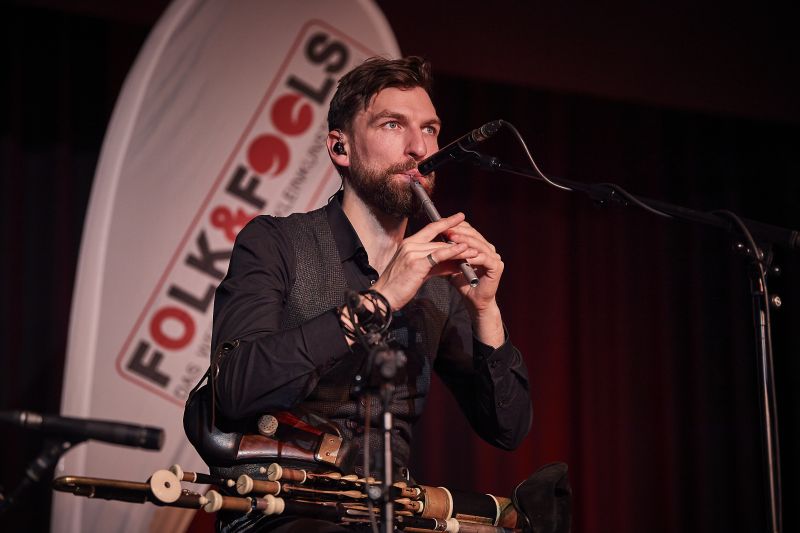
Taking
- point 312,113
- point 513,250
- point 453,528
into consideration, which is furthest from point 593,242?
point 453,528

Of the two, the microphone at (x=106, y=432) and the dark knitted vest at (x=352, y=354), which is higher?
the dark knitted vest at (x=352, y=354)

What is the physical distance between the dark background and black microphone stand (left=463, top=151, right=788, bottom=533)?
2104 millimetres

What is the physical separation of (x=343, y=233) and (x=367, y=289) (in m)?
0.36

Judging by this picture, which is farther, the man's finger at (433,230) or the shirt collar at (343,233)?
the shirt collar at (343,233)

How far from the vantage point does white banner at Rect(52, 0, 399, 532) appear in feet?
9.90

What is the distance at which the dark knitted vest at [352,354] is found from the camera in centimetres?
202

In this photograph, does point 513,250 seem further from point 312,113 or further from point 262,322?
point 262,322

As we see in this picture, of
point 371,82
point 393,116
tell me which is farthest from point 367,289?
point 371,82

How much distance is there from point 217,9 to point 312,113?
53cm

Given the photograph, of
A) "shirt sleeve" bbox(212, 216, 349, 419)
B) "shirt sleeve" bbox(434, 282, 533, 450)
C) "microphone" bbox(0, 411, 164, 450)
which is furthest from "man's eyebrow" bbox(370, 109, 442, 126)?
"microphone" bbox(0, 411, 164, 450)

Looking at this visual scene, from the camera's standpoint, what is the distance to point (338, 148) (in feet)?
7.91

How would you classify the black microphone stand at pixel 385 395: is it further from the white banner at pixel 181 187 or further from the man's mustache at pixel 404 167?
the white banner at pixel 181 187

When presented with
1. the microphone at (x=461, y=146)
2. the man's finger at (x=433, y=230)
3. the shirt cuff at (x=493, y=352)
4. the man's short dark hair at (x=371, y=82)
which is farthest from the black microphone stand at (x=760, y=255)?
the man's short dark hair at (x=371, y=82)

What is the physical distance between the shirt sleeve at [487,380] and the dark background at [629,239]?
171 centimetres
